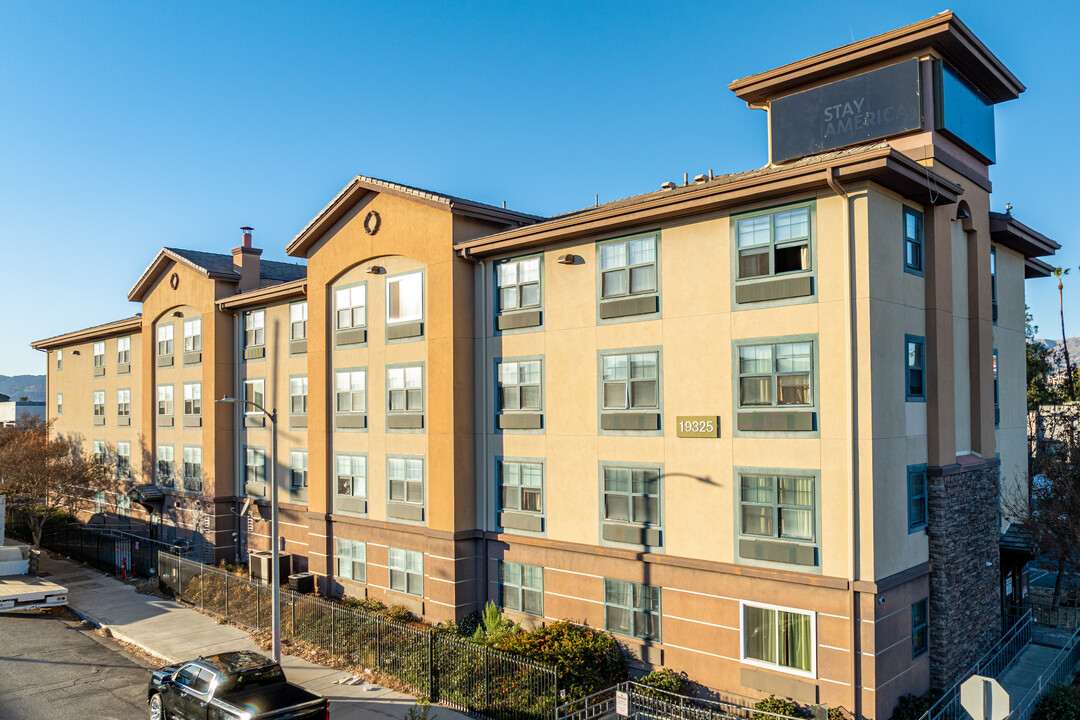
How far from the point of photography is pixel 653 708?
58.3 feet

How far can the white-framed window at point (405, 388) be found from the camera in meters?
25.2

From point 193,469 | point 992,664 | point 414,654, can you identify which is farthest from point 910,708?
point 193,469

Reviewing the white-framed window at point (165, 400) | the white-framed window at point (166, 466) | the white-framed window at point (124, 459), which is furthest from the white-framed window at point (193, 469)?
the white-framed window at point (124, 459)

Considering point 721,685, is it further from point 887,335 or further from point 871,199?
point 871,199

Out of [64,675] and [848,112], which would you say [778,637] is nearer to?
[848,112]

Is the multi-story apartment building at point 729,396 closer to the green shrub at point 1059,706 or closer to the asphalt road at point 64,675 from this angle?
the green shrub at point 1059,706

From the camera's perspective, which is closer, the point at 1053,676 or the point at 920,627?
the point at 920,627

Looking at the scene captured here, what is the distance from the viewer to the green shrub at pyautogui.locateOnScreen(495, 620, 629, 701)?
18.2 metres

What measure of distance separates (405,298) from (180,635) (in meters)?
13.2

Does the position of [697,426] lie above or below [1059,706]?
above

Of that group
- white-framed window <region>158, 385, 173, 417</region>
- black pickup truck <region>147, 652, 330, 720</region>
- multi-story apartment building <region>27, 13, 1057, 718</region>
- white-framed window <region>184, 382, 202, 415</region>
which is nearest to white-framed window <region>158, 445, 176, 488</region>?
white-framed window <region>158, 385, 173, 417</region>

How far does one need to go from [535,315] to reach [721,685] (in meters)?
10.9

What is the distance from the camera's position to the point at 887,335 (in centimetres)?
1728

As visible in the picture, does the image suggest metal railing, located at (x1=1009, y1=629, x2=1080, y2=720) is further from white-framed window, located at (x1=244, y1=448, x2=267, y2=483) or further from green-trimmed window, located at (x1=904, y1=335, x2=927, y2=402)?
white-framed window, located at (x1=244, y1=448, x2=267, y2=483)
